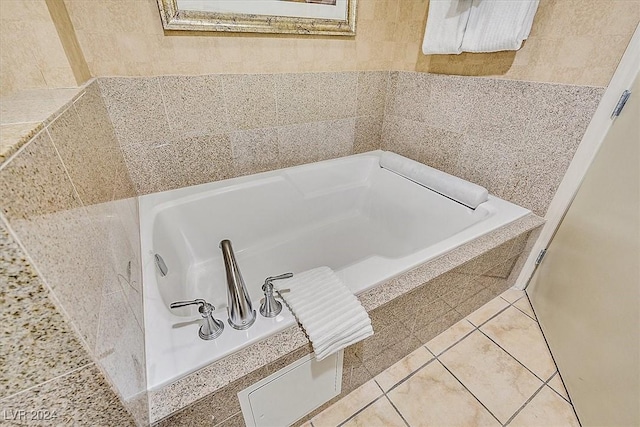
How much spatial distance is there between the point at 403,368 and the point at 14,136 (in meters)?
1.39

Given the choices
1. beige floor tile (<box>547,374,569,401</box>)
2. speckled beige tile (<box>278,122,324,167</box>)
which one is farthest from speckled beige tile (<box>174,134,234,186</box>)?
beige floor tile (<box>547,374,569,401</box>)

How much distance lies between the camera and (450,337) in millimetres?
1350

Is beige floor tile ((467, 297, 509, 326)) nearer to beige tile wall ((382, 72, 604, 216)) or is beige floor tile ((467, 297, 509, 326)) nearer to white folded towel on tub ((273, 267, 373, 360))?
beige tile wall ((382, 72, 604, 216))

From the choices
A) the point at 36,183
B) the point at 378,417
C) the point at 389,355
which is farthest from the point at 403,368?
the point at 36,183

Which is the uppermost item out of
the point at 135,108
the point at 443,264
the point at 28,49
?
the point at 28,49

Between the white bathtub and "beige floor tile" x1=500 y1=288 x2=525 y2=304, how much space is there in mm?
521

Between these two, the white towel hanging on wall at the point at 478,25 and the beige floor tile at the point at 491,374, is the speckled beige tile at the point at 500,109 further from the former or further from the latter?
the beige floor tile at the point at 491,374

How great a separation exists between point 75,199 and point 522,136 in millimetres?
1660

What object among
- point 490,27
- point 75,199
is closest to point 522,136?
point 490,27

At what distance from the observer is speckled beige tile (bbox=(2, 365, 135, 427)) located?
0.37 m

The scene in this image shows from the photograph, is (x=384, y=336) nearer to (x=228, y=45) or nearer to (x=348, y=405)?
(x=348, y=405)

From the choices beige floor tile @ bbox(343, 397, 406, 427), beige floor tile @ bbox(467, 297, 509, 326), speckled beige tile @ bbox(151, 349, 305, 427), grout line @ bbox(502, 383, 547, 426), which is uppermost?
speckled beige tile @ bbox(151, 349, 305, 427)

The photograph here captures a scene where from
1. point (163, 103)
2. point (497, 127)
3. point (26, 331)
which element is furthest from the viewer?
point (497, 127)

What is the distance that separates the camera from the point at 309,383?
895 mm
